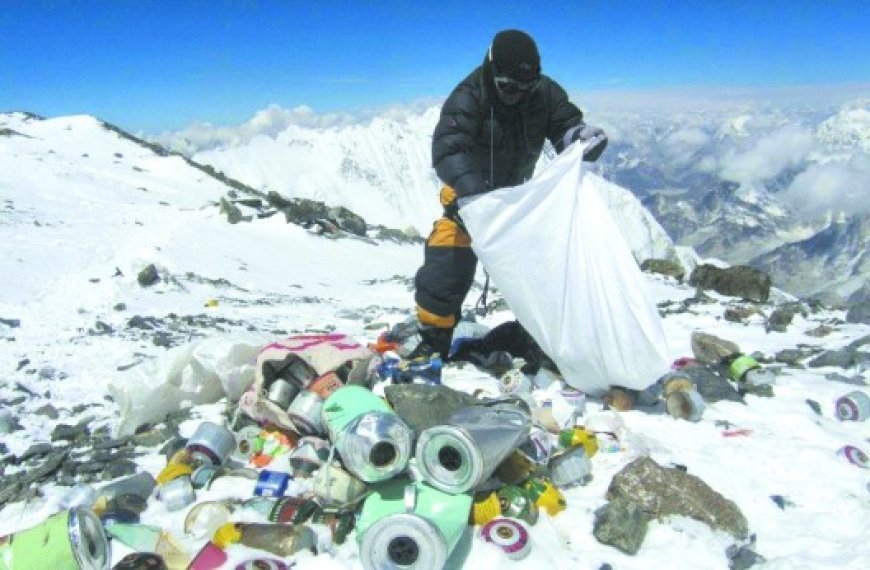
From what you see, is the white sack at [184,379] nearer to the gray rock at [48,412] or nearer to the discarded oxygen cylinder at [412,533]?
the gray rock at [48,412]

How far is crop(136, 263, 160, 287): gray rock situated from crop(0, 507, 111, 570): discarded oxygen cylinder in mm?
7951

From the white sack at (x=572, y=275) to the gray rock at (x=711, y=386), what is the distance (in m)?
0.66

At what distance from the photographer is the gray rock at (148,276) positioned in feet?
32.6

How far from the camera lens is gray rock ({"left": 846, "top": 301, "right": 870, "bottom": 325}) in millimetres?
7510

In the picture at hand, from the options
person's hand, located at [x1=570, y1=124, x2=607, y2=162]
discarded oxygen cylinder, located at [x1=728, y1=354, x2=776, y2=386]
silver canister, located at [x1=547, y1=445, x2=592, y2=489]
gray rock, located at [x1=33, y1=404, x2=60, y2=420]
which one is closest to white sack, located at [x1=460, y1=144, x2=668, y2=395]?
person's hand, located at [x1=570, y1=124, x2=607, y2=162]

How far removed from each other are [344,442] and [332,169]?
198095mm

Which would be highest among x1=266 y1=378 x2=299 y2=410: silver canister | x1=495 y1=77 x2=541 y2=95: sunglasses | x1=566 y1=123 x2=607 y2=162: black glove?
x1=495 y1=77 x2=541 y2=95: sunglasses

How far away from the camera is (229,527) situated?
305 cm

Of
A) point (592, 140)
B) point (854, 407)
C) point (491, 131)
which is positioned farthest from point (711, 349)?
point (491, 131)

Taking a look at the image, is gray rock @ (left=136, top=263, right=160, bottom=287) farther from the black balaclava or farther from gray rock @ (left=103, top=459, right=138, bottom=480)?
the black balaclava

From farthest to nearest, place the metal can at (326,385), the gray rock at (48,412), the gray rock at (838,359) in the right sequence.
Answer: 1. the gray rock at (838,359)
2. the gray rock at (48,412)
3. the metal can at (326,385)

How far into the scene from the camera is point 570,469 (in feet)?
11.7

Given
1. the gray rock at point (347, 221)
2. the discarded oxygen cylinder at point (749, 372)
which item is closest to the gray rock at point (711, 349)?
the discarded oxygen cylinder at point (749, 372)

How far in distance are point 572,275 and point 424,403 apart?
55.8 inches
